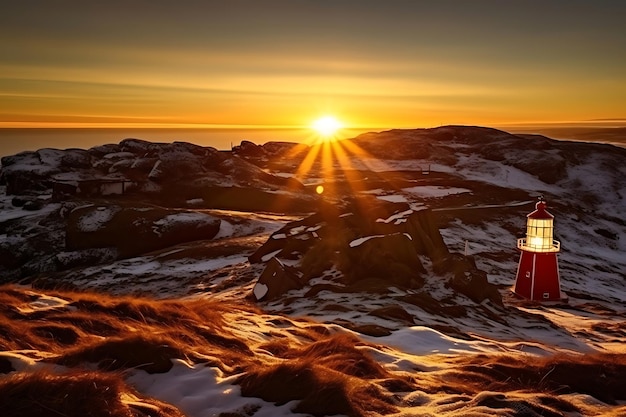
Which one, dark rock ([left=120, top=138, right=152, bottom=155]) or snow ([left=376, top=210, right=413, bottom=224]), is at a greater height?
dark rock ([left=120, top=138, right=152, bottom=155])

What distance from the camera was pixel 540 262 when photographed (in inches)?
1196

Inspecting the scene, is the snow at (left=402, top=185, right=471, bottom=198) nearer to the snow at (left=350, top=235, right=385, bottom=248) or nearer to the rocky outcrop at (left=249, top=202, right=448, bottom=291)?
the rocky outcrop at (left=249, top=202, right=448, bottom=291)

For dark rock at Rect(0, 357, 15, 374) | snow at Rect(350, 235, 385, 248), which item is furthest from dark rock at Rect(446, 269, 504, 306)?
dark rock at Rect(0, 357, 15, 374)

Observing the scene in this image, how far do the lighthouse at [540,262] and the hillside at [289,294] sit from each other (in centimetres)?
131

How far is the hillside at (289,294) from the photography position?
8250mm

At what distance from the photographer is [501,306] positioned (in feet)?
83.2

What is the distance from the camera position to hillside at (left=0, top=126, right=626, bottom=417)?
8.25m

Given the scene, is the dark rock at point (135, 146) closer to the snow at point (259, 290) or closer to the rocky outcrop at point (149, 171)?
the rocky outcrop at point (149, 171)

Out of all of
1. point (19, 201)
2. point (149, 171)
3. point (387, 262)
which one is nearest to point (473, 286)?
point (387, 262)

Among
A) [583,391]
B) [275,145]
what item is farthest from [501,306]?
[275,145]

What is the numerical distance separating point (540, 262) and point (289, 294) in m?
16.2

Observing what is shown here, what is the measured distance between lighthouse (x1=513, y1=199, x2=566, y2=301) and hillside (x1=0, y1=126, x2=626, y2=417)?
1307 millimetres

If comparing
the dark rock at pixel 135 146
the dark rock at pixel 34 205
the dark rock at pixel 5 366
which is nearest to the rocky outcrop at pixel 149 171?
the dark rock at pixel 135 146

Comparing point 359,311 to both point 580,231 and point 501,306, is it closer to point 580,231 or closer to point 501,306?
point 501,306
